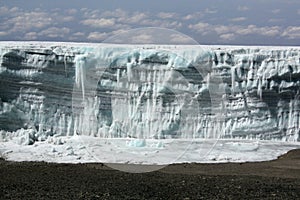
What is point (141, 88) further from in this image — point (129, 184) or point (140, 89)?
point (129, 184)

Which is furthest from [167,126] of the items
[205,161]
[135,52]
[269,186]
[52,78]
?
[269,186]

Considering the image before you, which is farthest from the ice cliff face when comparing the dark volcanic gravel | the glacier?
the dark volcanic gravel

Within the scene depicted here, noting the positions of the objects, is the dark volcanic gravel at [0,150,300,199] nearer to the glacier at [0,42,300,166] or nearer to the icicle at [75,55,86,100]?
the glacier at [0,42,300,166]

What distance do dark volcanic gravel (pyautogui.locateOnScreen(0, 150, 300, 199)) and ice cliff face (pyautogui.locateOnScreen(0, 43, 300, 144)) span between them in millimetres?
4545

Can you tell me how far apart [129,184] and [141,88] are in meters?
7.67

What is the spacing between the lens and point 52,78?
19469 millimetres

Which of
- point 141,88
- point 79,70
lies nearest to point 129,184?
point 141,88

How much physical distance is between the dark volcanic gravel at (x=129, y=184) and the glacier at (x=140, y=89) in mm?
4509

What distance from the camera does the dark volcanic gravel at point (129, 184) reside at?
10.2 m

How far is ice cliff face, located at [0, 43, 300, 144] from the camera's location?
1852 centimetres

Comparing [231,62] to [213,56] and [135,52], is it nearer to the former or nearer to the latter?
[213,56]

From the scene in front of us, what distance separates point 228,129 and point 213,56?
244 cm

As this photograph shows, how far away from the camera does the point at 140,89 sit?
18.5m

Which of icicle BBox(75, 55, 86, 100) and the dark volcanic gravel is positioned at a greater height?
icicle BBox(75, 55, 86, 100)
